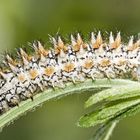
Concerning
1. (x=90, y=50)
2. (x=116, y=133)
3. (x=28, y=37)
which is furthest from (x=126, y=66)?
(x=116, y=133)

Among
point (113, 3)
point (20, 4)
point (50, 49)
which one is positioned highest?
point (20, 4)

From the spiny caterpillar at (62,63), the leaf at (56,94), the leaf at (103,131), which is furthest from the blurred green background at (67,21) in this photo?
the leaf at (103,131)

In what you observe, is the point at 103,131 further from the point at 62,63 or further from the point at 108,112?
the point at 62,63

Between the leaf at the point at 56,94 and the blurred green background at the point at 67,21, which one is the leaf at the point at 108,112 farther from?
the blurred green background at the point at 67,21

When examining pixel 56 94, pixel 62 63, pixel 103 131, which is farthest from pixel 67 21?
pixel 103 131

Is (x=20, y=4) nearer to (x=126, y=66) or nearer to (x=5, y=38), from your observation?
(x=5, y=38)

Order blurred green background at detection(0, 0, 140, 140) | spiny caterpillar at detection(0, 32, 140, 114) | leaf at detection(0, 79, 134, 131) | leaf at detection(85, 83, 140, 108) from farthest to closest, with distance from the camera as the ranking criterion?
blurred green background at detection(0, 0, 140, 140)
spiny caterpillar at detection(0, 32, 140, 114)
leaf at detection(0, 79, 134, 131)
leaf at detection(85, 83, 140, 108)

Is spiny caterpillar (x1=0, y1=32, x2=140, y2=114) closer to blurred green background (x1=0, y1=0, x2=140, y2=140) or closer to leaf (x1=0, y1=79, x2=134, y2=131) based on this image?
leaf (x1=0, y1=79, x2=134, y2=131)

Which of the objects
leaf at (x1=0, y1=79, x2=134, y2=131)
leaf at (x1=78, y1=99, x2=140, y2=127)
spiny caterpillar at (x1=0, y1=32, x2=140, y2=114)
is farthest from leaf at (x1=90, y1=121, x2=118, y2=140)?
spiny caterpillar at (x1=0, y1=32, x2=140, y2=114)

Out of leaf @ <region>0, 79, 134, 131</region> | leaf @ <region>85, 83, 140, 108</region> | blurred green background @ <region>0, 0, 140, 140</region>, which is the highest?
blurred green background @ <region>0, 0, 140, 140</region>
